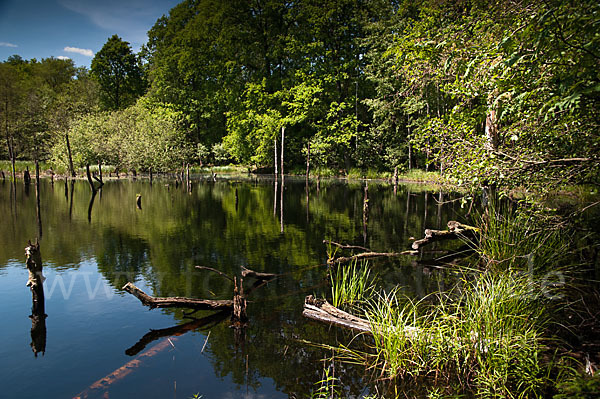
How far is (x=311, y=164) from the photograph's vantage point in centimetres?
4397

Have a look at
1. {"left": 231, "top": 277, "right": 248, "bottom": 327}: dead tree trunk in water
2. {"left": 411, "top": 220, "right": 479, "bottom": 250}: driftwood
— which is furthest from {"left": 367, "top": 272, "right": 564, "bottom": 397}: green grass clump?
{"left": 411, "top": 220, "right": 479, "bottom": 250}: driftwood

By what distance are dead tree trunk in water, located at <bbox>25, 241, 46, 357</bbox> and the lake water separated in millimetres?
55

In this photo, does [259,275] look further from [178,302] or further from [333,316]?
[333,316]

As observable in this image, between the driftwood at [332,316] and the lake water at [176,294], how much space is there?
230 mm

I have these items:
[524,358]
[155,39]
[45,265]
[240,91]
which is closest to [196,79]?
[240,91]

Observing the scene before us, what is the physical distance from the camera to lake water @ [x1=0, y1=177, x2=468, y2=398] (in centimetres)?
561

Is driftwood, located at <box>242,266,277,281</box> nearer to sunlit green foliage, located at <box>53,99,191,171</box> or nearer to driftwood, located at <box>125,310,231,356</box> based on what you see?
driftwood, located at <box>125,310,231,356</box>

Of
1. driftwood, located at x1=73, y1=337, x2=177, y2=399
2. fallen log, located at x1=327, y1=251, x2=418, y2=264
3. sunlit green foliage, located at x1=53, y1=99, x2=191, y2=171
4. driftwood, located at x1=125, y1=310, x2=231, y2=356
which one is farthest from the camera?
sunlit green foliage, located at x1=53, y1=99, x2=191, y2=171

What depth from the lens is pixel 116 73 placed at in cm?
5953

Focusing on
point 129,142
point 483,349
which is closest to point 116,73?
point 129,142

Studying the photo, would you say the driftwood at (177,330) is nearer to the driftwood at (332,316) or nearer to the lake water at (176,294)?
the lake water at (176,294)

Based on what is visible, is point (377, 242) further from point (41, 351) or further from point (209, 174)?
point (209, 174)

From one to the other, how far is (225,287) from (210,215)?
11.5 metres

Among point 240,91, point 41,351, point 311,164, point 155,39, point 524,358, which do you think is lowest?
point 41,351
